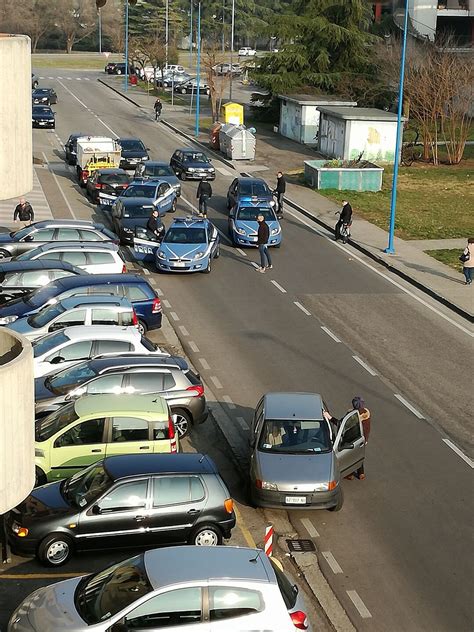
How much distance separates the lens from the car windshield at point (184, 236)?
98.5ft

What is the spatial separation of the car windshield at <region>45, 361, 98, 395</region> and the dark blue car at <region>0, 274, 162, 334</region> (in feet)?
13.5

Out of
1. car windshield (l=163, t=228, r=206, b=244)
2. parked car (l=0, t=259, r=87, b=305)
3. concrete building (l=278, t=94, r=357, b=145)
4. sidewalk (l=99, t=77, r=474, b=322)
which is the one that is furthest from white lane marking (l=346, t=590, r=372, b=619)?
concrete building (l=278, t=94, r=357, b=145)

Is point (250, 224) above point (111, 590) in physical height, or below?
below

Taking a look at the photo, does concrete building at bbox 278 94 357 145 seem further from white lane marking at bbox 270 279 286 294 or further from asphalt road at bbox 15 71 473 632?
white lane marking at bbox 270 279 286 294

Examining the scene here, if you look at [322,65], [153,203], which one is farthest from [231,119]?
[153,203]

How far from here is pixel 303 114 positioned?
5716 centimetres

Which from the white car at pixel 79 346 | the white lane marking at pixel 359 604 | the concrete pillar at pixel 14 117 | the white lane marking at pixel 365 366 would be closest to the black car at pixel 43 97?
the white lane marking at pixel 365 366

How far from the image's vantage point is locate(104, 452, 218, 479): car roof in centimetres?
1396

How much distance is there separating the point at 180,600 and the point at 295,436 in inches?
219

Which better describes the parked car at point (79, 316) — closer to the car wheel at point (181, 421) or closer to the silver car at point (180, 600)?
the car wheel at point (181, 421)

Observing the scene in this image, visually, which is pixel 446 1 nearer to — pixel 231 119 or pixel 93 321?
pixel 231 119

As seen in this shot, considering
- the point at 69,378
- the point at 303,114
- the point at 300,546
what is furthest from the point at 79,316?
the point at 303,114

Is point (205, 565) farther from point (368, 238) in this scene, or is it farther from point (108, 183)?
point (108, 183)

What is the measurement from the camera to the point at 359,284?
97.3 feet
